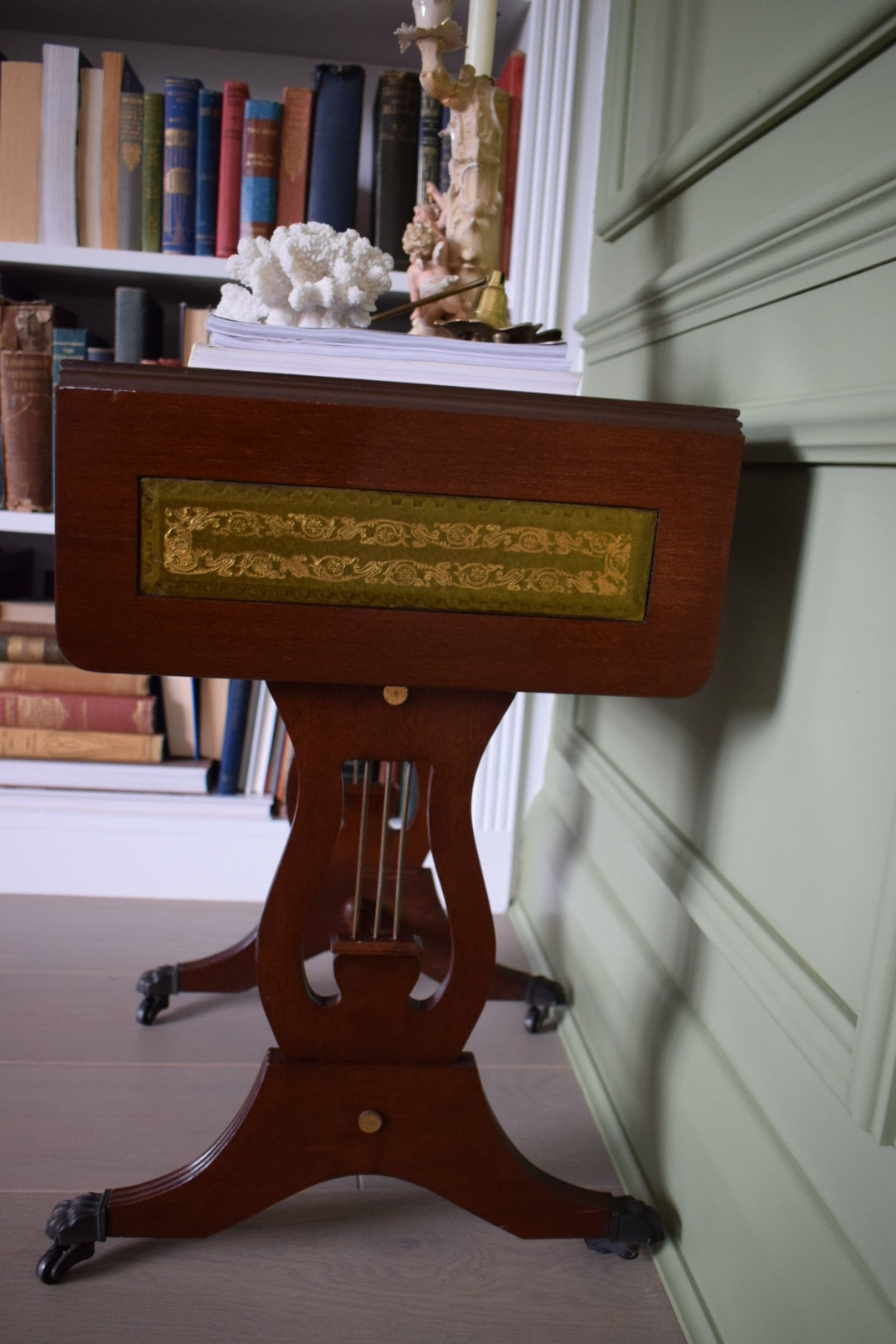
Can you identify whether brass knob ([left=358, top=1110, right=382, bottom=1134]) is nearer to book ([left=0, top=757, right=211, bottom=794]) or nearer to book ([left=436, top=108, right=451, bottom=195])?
book ([left=0, top=757, right=211, bottom=794])

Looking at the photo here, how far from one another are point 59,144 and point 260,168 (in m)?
0.26

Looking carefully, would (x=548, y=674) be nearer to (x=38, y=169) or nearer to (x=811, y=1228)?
(x=811, y=1228)

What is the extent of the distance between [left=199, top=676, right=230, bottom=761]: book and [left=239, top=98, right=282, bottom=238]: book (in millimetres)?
607

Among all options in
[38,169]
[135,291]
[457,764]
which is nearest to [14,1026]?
[457,764]

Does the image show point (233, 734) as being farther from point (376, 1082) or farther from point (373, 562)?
point (373, 562)

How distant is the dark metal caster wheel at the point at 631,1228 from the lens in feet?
2.75

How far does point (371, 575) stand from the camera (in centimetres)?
67

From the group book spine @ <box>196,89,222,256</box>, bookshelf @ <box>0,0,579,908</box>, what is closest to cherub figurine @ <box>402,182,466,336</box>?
bookshelf @ <box>0,0,579,908</box>

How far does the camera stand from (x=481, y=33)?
84 centimetres

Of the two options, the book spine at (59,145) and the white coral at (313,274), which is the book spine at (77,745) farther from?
the white coral at (313,274)

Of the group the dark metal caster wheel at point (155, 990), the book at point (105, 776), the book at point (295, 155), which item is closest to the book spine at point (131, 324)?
the book at point (295, 155)

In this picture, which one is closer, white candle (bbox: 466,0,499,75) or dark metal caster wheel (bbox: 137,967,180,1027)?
white candle (bbox: 466,0,499,75)

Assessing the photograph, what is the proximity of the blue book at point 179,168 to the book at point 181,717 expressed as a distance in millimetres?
582

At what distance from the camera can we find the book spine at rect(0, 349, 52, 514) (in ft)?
4.49
